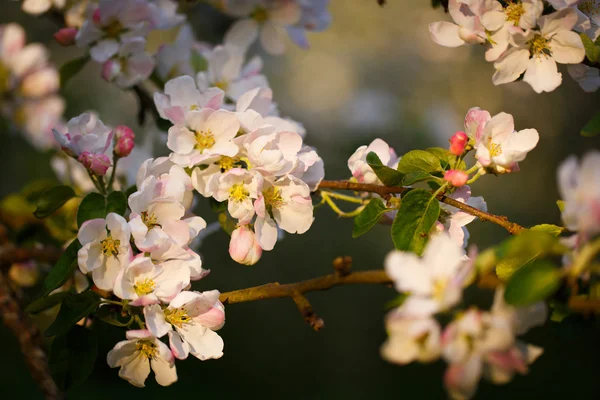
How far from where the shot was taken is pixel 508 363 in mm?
375

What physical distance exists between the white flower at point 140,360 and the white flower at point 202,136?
0.17m

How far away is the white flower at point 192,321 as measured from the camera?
54 cm

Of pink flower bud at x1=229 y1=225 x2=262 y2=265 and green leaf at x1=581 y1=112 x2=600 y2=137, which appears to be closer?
green leaf at x1=581 y1=112 x2=600 y2=137

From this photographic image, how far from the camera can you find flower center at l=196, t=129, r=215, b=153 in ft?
1.99

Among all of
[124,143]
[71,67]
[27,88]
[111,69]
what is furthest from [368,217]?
[27,88]

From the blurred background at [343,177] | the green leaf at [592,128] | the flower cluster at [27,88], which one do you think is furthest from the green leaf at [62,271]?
the blurred background at [343,177]

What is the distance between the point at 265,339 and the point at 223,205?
2153 mm

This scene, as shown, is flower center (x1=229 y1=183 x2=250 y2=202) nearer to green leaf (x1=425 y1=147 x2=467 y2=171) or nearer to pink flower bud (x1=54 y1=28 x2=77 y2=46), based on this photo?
green leaf (x1=425 y1=147 x2=467 y2=171)

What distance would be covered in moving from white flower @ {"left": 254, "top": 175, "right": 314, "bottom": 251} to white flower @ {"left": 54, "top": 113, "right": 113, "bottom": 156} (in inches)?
7.5

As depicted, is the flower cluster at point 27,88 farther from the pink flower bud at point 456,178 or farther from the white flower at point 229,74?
the pink flower bud at point 456,178

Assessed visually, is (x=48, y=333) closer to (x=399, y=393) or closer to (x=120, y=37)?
(x=120, y=37)

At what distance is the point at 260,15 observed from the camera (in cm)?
99

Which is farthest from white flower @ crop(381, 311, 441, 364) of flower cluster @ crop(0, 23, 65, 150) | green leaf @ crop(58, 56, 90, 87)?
flower cluster @ crop(0, 23, 65, 150)

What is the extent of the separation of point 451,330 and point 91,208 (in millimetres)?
412
